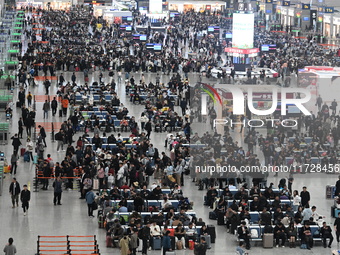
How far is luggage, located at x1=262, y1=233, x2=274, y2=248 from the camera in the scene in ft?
95.0

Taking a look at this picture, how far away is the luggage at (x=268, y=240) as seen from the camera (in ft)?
95.0

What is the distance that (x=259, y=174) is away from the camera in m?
33.0

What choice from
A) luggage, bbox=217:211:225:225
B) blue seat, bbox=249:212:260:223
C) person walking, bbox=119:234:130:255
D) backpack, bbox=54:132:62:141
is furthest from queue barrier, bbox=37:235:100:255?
backpack, bbox=54:132:62:141

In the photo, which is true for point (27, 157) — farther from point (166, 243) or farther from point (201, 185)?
point (166, 243)

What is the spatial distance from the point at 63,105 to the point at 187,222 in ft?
64.8

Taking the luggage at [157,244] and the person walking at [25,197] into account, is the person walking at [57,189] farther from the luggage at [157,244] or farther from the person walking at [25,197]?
the luggage at [157,244]

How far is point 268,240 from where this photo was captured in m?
29.0

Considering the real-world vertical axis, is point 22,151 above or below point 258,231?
above

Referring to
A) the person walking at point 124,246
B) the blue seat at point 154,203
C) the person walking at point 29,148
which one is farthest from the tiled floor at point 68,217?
the blue seat at point 154,203

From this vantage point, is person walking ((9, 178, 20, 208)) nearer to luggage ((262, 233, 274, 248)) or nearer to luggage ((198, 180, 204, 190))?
luggage ((198, 180, 204, 190))

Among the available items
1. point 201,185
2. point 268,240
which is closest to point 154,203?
point 268,240

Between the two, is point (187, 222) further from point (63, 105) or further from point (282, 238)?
point (63, 105)

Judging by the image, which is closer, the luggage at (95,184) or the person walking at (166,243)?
the person walking at (166,243)

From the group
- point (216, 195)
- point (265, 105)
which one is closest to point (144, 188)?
point (216, 195)
